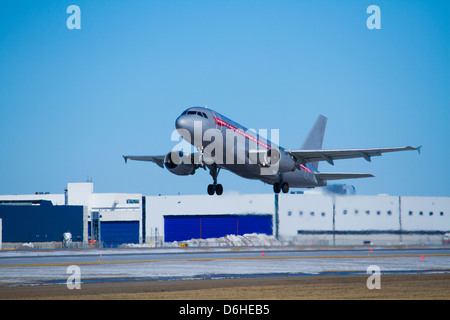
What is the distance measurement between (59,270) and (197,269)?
33.8 feet

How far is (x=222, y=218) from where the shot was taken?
10262 cm

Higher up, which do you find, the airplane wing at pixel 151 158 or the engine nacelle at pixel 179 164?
the airplane wing at pixel 151 158

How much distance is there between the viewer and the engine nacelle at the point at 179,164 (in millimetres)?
52688

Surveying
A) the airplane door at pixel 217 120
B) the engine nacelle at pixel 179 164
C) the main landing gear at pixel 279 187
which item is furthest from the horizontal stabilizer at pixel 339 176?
the airplane door at pixel 217 120

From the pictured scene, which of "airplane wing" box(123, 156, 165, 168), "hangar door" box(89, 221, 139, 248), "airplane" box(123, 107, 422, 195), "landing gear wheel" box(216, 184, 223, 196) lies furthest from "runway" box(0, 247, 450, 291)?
"hangar door" box(89, 221, 139, 248)

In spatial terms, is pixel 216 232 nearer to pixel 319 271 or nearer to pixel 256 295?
pixel 319 271

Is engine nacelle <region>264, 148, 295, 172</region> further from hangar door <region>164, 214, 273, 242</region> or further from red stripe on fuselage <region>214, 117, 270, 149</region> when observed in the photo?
hangar door <region>164, 214, 273, 242</region>

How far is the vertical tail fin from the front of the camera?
71869mm

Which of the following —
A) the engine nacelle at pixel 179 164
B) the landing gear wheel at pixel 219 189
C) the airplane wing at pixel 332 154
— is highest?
the airplane wing at pixel 332 154

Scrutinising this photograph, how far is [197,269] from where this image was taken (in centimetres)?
4909

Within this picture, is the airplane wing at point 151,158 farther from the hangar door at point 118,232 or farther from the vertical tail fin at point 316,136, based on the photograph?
the hangar door at point 118,232

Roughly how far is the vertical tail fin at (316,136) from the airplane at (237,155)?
11.0 meters

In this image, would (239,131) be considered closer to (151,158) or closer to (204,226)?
(151,158)
